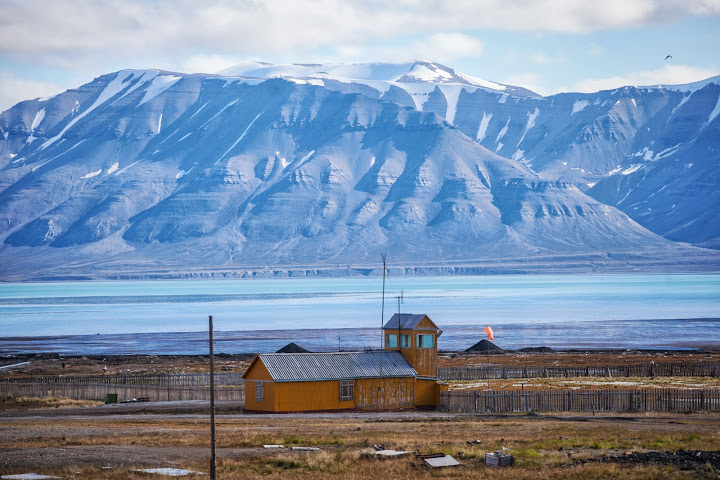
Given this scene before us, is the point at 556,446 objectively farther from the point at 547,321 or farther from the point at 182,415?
the point at 547,321

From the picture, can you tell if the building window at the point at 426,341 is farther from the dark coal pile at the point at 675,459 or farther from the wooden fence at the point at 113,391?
the dark coal pile at the point at 675,459

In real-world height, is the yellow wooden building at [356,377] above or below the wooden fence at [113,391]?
above

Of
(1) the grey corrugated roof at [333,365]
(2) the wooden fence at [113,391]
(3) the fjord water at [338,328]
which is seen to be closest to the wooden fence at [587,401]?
(1) the grey corrugated roof at [333,365]

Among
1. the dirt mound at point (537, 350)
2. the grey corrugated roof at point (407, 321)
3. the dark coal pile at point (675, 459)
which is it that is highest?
the grey corrugated roof at point (407, 321)

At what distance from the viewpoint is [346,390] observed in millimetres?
53250

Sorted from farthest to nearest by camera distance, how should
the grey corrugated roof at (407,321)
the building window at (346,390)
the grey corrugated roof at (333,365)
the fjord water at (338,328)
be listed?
1. the fjord water at (338,328)
2. the grey corrugated roof at (407,321)
3. the building window at (346,390)
4. the grey corrugated roof at (333,365)

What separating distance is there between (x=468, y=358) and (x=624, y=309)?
323 ft

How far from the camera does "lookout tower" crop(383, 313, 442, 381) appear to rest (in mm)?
55656

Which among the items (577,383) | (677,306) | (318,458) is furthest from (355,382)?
(677,306)

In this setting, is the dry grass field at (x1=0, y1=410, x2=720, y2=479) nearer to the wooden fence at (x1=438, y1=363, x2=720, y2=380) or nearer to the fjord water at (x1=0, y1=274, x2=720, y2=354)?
the wooden fence at (x1=438, y1=363, x2=720, y2=380)

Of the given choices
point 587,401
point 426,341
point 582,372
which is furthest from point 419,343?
point 582,372

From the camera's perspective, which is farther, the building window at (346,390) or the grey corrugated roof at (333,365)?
the building window at (346,390)

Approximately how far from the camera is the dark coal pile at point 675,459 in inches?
1206

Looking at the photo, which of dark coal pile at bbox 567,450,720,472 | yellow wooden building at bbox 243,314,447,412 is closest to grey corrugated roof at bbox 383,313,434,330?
yellow wooden building at bbox 243,314,447,412
